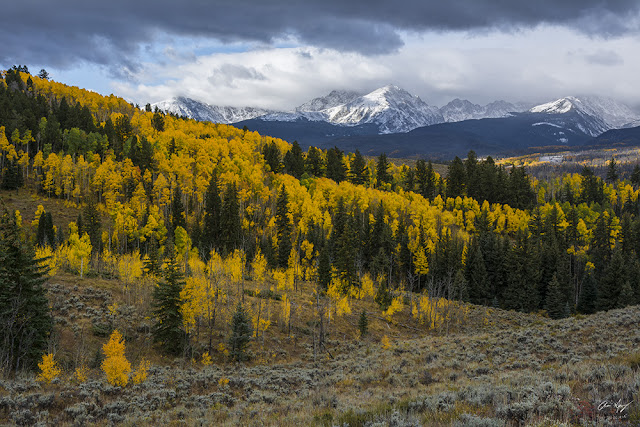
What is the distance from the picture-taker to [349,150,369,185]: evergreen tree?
136 meters

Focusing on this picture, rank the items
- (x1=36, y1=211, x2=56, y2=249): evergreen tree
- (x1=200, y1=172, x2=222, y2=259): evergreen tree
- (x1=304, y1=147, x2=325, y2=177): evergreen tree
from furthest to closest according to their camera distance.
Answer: (x1=304, y1=147, x2=325, y2=177): evergreen tree → (x1=200, y1=172, x2=222, y2=259): evergreen tree → (x1=36, y1=211, x2=56, y2=249): evergreen tree

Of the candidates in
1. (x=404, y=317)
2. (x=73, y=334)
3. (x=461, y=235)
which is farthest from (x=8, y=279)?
(x=461, y=235)

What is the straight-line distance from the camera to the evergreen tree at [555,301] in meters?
72.3

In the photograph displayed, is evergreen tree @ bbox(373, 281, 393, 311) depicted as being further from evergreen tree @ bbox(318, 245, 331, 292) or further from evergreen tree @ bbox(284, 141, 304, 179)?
evergreen tree @ bbox(284, 141, 304, 179)

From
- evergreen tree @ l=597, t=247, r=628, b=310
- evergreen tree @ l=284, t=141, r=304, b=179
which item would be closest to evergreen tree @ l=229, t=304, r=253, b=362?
evergreen tree @ l=597, t=247, r=628, b=310

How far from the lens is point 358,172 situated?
448 feet

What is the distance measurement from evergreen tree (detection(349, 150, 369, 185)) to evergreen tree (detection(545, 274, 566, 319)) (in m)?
75.4

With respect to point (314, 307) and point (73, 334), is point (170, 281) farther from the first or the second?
point (314, 307)

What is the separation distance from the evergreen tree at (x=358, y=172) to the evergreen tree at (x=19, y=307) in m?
114

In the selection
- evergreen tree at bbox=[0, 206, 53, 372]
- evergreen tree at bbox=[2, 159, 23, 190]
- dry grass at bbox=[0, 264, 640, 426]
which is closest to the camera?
dry grass at bbox=[0, 264, 640, 426]

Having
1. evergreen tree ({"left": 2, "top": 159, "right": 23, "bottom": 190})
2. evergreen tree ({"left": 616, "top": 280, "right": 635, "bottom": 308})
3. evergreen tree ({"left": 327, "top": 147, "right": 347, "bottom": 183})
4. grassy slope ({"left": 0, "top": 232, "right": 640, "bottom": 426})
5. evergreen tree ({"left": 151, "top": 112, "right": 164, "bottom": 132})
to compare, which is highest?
evergreen tree ({"left": 151, "top": 112, "right": 164, "bottom": 132})

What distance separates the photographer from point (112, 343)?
24.4 meters
